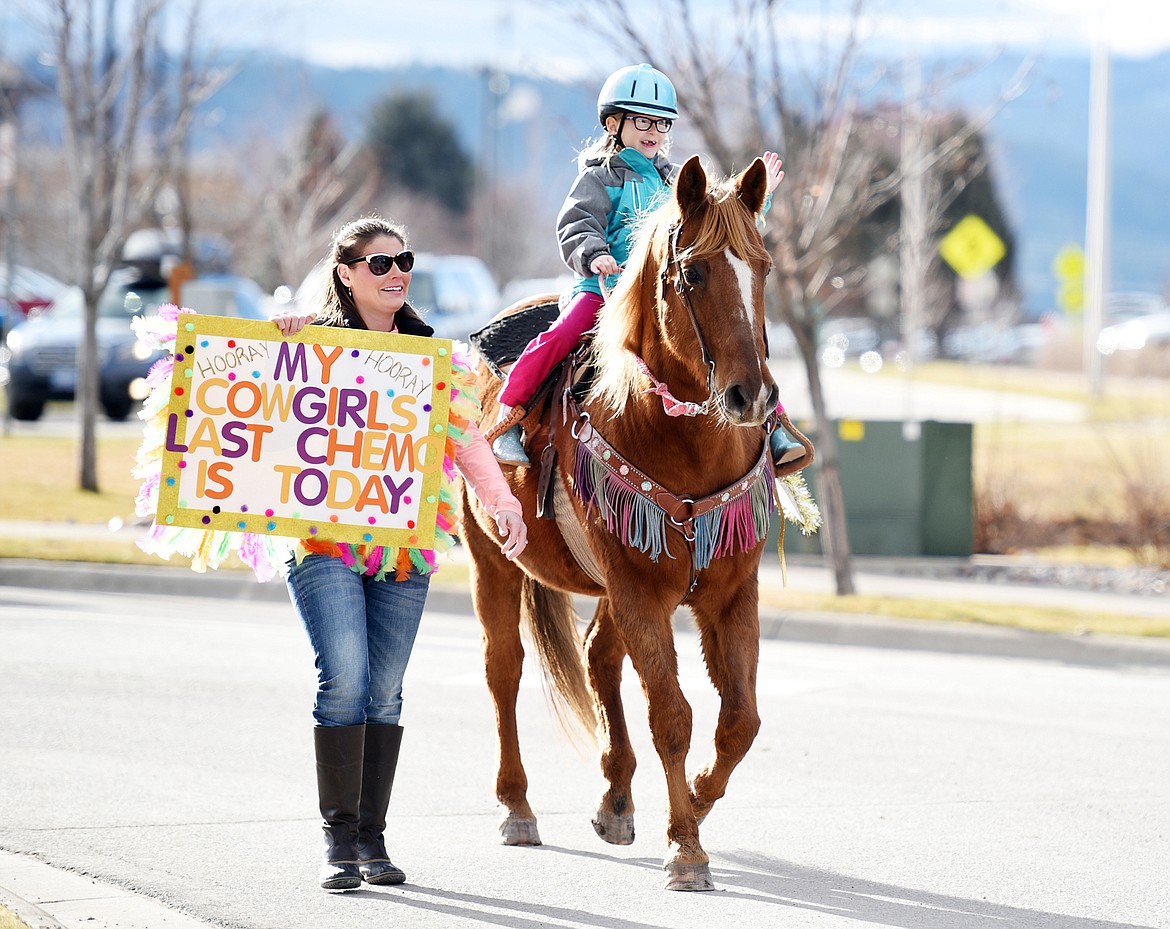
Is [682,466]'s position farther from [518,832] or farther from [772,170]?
[518,832]

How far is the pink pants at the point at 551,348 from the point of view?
22.0 feet

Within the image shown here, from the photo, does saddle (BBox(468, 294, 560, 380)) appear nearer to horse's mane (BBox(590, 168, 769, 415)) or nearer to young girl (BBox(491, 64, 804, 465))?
young girl (BBox(491, 64, 804, 465))

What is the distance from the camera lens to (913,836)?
22.5ft

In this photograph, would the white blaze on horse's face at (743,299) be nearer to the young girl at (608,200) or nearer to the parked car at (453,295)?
the young girl at (608,200)

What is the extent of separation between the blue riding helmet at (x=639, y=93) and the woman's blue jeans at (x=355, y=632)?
1.92 meters

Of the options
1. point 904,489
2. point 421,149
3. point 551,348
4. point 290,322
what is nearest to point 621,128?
point 551,348

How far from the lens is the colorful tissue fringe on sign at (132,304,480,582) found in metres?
5.98

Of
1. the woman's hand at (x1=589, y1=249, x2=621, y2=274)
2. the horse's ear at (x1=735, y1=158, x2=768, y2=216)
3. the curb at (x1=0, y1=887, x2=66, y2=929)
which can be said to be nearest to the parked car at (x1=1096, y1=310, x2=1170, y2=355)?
the woman's hand at (x1=589, y1=249, x2=621, y2=274)

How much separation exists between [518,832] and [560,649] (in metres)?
0.97

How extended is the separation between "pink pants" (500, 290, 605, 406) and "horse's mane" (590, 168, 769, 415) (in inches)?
12.1

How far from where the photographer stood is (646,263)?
5.98 metres

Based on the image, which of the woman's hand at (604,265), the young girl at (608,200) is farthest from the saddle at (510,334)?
the woman's hand at (604,265)

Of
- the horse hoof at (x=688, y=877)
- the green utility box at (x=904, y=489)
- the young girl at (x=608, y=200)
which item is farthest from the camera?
the green utility box at (x=904, y=489)

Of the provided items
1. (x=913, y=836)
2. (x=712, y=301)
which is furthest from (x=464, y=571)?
(x=712, y=301)
